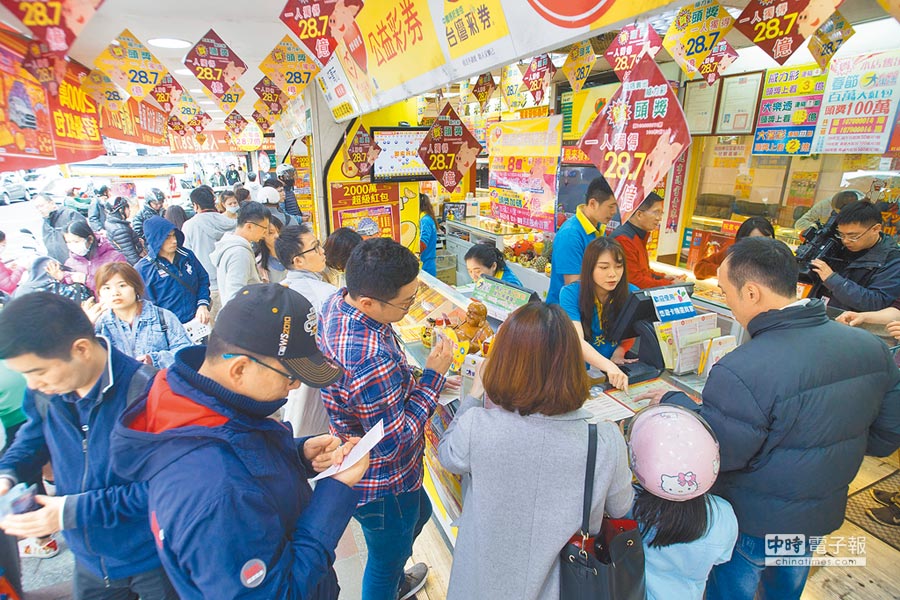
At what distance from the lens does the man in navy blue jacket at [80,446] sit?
4.38ft

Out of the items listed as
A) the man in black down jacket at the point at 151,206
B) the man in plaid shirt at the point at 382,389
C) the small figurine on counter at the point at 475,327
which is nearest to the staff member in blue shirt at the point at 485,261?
the small figurine on counter at the point at 475,327

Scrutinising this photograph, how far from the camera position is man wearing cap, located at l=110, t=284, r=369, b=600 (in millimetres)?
988

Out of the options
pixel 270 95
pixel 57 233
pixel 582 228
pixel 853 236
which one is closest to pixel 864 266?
pixel 853 236

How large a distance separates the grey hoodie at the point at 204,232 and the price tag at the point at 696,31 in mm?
5263

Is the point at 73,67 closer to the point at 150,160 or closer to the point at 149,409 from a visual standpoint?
the point at 149,409

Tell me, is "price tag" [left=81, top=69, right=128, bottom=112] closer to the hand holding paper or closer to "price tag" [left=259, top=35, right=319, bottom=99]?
"price tag" [left=259, top=35, right=319, bottom=99]

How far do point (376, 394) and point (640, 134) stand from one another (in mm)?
1683

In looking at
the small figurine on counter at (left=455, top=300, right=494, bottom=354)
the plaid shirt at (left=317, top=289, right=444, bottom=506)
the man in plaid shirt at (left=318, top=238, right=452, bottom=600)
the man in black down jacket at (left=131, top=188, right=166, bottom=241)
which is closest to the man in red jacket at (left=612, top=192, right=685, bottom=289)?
the small figurine on counter at (left=455, top=300, right=494, bottom=354)

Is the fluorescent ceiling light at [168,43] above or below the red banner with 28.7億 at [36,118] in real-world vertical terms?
above

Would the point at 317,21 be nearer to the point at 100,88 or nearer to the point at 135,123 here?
the point at 100,88

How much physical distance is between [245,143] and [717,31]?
16891 millimetres

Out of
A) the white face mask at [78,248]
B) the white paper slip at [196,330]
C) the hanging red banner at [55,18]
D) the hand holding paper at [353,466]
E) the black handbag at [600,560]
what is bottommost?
the white paper slip at [196,330]

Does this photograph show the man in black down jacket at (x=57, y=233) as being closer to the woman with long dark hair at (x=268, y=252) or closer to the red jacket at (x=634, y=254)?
the woman with long dark hair at (x=268, y=252)

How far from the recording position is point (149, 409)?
1141 millimetres
